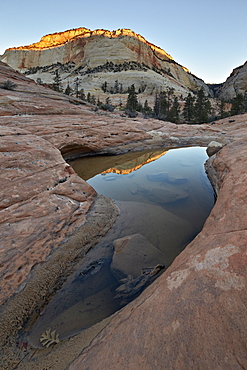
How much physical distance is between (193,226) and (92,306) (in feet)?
10.8

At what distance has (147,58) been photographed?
87062 mm

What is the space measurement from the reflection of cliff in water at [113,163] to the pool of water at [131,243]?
0.56 m

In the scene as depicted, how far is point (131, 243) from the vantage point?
405 centimetres

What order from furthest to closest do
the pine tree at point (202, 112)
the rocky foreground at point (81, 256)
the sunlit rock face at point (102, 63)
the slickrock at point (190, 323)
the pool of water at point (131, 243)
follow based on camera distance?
the sunlit rock face at point (102, 63), the pine tree at point (202, 112), the pool of water at point (131, 243), the rocky foreground at point (81, 256), the slickrock at point (190, 323)

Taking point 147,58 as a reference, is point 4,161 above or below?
below

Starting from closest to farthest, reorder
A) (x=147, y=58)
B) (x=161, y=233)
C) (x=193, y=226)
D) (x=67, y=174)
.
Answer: (x=161, y=233), (x=193, y=226), (x=67, y=174), (x=147, y=58)

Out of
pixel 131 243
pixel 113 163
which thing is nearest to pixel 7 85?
pixel 113 163

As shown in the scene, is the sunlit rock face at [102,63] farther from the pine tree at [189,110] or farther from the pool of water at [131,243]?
the pool of water at [131,243]

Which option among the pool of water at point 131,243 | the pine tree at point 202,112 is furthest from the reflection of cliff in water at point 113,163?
the pine tree at point 202,112

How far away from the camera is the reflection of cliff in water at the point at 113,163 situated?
10508 mm

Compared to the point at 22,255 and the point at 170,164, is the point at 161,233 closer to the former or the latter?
the point at 22,255

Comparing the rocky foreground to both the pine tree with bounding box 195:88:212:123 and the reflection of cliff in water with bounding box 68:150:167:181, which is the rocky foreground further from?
the pine tree with bounding box 195:88:212:123

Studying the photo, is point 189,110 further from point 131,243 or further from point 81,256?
point 81,256

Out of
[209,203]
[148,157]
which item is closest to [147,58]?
[148,157]
